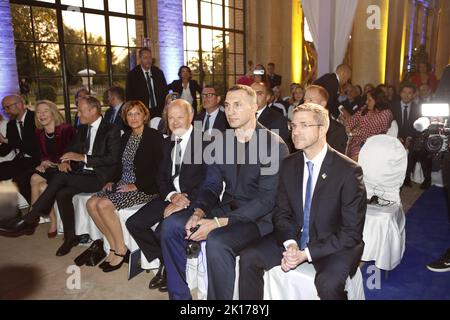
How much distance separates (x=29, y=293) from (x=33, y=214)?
92 cm

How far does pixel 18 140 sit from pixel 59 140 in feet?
3.19

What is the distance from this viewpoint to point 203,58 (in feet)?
32.7

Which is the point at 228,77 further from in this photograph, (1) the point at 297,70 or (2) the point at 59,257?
(2) the point at 59,257

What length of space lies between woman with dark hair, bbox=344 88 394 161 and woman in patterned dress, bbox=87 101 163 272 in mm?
2490

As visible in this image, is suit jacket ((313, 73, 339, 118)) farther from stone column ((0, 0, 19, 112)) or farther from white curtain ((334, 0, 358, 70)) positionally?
stone column ((0, 0, 19, 112))

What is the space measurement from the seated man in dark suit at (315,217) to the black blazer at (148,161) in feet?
4.81

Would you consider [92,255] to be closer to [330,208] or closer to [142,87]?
[330,208]

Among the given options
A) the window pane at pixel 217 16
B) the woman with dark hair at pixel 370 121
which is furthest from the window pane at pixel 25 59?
the woman with dark hair at pixel 370 121

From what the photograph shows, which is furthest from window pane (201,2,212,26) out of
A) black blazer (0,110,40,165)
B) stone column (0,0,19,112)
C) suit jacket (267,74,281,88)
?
black blazer (0,110,40,165)

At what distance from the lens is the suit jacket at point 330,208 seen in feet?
7.13

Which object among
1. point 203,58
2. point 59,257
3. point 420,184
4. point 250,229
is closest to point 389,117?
point 420,184

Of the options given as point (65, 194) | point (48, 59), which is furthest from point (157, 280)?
point (48, 59)

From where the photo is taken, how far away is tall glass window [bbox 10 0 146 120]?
21.1ft

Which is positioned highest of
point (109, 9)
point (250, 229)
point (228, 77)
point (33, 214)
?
point (109, 9)
